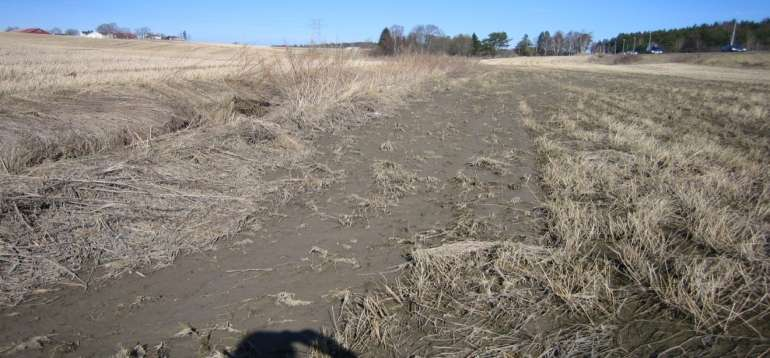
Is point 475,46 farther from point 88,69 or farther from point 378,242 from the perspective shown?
point 378,242

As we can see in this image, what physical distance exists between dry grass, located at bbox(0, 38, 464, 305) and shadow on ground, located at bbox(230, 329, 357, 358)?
4.25ft

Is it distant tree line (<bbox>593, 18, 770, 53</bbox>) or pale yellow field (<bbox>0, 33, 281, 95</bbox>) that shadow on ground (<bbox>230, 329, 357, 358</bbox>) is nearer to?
pale yellow field (<bbox>0, 33, 281, 95</bbox>)

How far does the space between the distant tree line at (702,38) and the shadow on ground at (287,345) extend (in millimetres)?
89178

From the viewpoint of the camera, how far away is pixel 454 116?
10.5 m

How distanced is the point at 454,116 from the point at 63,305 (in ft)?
30.4

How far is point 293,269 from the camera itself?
2.99 meters

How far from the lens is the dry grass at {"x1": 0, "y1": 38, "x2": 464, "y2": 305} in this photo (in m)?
3.00

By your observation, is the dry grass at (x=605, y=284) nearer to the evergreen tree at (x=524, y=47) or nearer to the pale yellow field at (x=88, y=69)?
the pale yellow field at (x=88, y=69)

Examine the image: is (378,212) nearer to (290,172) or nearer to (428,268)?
(428,268)

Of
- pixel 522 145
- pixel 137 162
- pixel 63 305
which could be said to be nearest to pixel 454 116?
pixel 522 145

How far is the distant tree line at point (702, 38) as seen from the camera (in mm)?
68125

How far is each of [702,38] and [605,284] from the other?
4069 inches

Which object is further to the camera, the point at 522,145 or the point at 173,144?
the point at 522,145

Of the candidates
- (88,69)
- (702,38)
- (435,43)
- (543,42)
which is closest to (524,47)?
(543,42)
